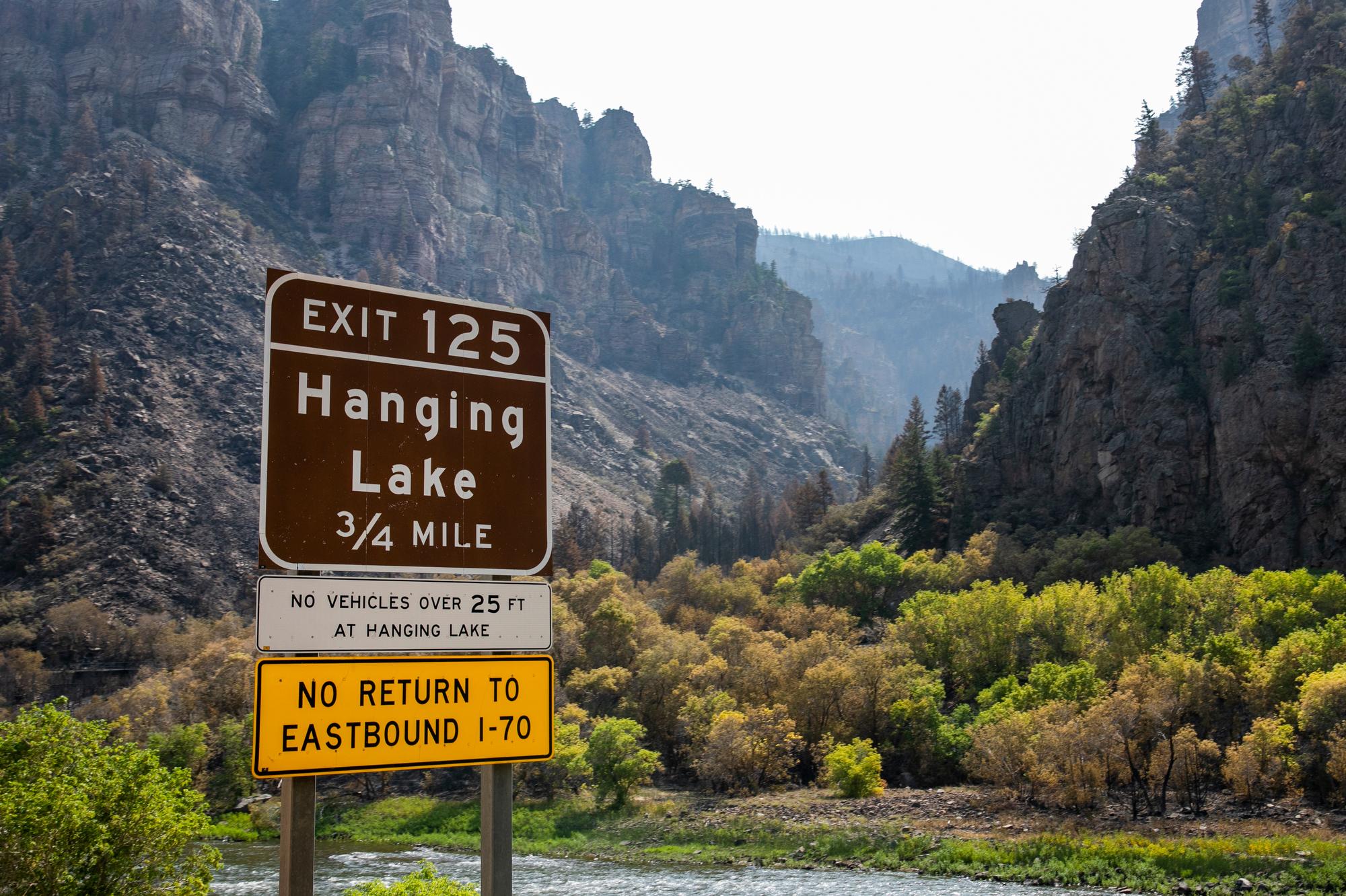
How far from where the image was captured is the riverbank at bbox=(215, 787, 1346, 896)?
115 ft

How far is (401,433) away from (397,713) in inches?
58.7

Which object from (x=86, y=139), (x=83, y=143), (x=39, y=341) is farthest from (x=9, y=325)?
(x=86, y=139)

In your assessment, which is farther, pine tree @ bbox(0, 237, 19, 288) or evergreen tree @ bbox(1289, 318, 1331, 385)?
pine tree @ bbox(0, 237, 19, 288)

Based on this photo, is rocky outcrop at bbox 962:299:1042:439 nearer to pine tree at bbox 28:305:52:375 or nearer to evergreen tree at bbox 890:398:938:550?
evergreen tree at bbox 890:398:938:550

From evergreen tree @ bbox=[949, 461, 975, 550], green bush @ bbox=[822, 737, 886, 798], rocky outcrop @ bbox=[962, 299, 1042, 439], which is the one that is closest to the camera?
green bush @ bbox=[822, 737, 886, 798]

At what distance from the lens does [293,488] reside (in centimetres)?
549

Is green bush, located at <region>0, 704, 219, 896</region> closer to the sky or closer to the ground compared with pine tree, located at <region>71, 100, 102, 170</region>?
closer to the ground

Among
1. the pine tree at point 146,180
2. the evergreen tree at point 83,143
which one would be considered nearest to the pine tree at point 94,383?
the pine tree at point 146,180

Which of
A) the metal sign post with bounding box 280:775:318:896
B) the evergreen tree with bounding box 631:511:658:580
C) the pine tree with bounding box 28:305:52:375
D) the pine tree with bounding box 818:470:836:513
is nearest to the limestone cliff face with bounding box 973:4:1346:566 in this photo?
the pine tree with bounding box 818:470:836:513

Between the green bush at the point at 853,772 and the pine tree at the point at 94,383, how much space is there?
101 meters

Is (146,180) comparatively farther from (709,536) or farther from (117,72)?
(709,536)

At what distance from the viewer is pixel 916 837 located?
140 ft

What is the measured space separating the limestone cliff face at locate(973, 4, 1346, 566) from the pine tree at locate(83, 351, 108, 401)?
96548mm

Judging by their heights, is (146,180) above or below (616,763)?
above
